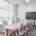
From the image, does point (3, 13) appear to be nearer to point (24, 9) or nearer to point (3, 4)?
point (3, 4)

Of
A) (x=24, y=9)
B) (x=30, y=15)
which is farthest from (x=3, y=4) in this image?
(x=30, y=15)

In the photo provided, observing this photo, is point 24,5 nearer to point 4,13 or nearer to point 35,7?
point 35,7

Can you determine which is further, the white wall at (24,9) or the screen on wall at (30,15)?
the white wall at (24,9)

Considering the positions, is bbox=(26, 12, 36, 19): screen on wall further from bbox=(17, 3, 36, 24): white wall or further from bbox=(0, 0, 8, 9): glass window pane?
bbox=(0, 0, 8, 9): glass window pane

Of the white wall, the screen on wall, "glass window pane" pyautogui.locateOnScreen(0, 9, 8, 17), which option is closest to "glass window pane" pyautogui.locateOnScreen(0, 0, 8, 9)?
"glass window pane" pyautogui.locateOnScreen(0, 9, 8, 17)

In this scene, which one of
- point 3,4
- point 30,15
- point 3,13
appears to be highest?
point 3,4

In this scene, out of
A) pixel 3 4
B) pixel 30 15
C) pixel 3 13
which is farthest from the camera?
pixel 30 15

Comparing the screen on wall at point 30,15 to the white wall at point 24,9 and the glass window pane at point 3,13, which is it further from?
the glass window pane at point 3,13

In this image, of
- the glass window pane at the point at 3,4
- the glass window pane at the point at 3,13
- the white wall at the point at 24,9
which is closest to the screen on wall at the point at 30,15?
the white wall at the point at 24,9

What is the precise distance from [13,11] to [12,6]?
768 millimetres

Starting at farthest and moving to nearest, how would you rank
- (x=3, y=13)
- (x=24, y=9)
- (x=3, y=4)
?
1. (x=24, y=9)
2. (x=3, y=13)
3. (x=3, y=4)

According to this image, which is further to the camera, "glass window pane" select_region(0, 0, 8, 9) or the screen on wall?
the screen on wall

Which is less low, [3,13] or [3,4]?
[3,4]

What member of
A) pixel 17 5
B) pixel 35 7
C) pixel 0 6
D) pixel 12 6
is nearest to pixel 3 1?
pixel 0 6
